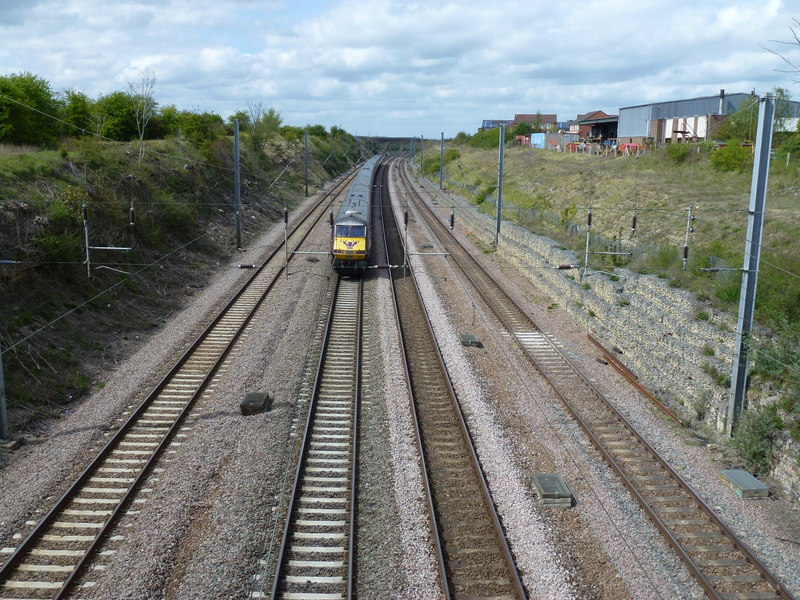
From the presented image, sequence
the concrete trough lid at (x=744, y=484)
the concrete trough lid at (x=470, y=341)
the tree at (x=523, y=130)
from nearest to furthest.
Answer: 1. the concrete trough lid at (x=744, y=484)
2. the concrete trough lid at (x=470, y=341)
3. the tree at (x=523, y=130)

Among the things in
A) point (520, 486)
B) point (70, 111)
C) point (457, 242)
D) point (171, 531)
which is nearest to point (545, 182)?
point (457, 242)

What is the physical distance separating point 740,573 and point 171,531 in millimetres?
8658

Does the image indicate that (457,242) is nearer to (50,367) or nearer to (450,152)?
Answer: (50,367)

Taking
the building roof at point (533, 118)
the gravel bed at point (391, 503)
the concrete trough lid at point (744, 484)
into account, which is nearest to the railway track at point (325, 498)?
the gravel bed at point (391, 503)

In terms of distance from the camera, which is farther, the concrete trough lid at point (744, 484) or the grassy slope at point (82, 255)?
the grassy slope at point (82, 255)

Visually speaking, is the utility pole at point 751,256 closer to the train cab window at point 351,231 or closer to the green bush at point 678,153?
the train cab window at point 351,231

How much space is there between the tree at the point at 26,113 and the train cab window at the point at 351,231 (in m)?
13.1

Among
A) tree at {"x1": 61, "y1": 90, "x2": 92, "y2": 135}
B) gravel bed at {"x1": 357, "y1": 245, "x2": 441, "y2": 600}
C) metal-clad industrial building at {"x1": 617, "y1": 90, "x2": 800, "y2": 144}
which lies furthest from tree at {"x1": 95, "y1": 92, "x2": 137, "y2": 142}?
metal-clad industrial building at {"x1": 617, "y1": 90, "x2": 800, "y2": 144}

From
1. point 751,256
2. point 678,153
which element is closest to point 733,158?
point 678,153

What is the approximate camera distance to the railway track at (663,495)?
9.33 meters

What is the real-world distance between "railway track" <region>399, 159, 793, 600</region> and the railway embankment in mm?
1819

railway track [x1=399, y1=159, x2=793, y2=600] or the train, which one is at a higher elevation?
the train

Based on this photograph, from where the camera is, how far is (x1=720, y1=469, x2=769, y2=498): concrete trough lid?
38.1 feet

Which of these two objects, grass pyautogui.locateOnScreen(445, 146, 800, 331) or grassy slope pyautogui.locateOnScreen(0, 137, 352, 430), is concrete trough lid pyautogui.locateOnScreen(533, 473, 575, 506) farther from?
grassy slope pyautogui.locateOnScreen(0, 137, 352, 430)
